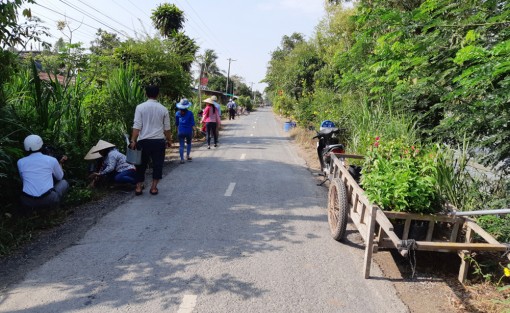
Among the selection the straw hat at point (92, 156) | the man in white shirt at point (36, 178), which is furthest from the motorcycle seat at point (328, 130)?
the man in white shirt at point (36, 178)

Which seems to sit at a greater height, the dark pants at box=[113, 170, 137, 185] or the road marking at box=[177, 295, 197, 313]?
the dark pants at box=[113, 170, 137, 185]

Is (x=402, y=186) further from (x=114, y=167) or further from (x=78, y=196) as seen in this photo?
(x=114, y=167)

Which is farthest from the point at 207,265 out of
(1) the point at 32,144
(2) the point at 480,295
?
(1) the point at 32,144

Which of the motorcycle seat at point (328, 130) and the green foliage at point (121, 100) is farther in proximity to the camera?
the green foliage at point (121, 100)

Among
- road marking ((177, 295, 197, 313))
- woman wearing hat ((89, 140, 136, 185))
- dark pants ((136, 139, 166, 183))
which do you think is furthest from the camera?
woman wearing hat ((89, 140, 136, 185))

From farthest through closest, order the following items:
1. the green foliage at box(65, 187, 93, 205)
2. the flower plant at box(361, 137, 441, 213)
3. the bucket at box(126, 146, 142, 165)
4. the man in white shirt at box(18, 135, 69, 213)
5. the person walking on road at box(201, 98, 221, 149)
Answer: the person walking on road at box(201, 98, 221, 149)
the bucket at box(126, 146, 142, 165)
the green foliage at box(65, 187, 93, 205)
the man in white shirt at box(18, 135, 69, 213)
the flower plant at box(361, 137, 441, 213)

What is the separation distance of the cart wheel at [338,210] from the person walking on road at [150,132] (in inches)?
132

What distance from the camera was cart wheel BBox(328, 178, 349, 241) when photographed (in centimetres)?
464

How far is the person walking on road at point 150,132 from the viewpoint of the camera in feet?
22.1

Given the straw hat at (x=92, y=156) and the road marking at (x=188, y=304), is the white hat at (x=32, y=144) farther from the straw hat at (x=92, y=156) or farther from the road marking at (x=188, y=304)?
the road marking at (x=188, y=304)

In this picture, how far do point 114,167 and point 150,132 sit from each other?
109cm

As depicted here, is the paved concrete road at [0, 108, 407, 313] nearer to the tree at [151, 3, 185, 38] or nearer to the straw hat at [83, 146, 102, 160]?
the straw hat at [83, 146, 102, 160]

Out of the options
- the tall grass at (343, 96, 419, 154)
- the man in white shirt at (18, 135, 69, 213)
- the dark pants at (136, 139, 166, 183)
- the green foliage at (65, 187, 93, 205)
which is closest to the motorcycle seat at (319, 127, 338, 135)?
the tall grass at (343, 96, 419, 154)

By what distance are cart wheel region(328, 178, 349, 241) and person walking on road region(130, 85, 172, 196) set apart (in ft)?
11.0
